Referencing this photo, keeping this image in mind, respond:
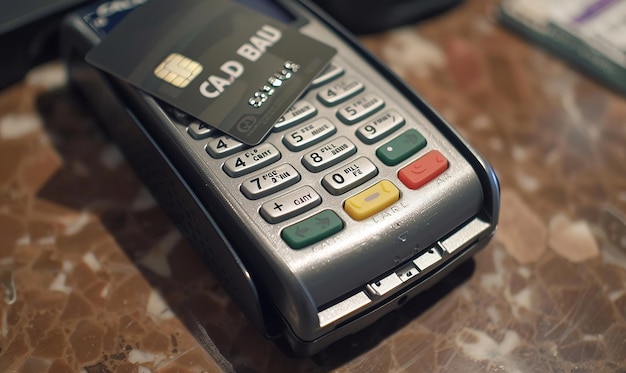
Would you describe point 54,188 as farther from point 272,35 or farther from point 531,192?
point 531,192

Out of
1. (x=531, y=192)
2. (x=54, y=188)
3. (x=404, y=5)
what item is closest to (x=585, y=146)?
(x=531, y=192)

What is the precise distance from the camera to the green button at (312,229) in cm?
31

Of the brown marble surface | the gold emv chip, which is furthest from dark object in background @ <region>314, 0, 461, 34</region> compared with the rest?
the gold emv chip

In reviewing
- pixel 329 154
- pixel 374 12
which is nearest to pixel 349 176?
pixel 329 154

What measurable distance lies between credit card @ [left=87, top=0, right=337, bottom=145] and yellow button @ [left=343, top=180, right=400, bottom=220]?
0.20ft

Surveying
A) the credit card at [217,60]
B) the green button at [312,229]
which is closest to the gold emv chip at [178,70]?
the credit card at [217,60]

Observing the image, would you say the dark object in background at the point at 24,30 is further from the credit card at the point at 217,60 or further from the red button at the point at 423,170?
the red button at the point at 423,170

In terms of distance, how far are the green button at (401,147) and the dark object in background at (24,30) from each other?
0.70 ft

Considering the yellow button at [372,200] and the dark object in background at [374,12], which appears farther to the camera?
the dark object in background at [374,12]

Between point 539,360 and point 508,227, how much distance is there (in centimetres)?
8

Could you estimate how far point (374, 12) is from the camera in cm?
48

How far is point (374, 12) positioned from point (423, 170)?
0.18m

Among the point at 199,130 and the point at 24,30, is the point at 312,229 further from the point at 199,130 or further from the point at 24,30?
the point at 24,30

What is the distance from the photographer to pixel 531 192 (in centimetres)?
41
